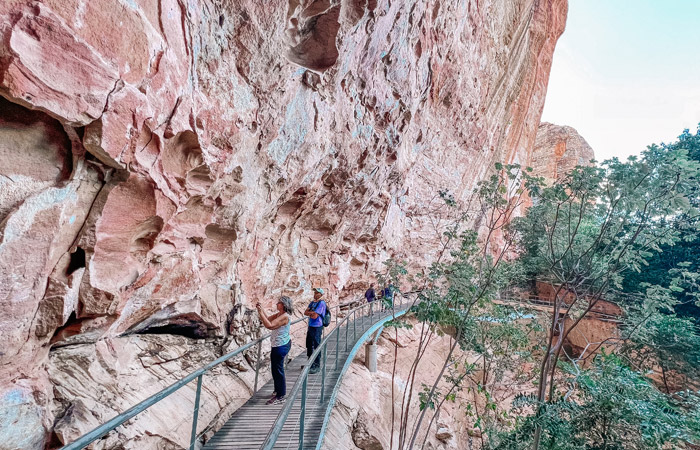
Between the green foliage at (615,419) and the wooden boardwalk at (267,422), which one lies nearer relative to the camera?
the wooden boardwalk at (267,422)

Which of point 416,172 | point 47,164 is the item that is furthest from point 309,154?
point 416,172

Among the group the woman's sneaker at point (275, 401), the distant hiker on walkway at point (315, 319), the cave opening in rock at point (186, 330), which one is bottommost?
the woman's sneaker at point (275, 401)

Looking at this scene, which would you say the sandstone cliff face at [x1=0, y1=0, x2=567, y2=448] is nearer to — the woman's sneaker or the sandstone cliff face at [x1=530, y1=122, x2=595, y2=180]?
the woman's sneaker

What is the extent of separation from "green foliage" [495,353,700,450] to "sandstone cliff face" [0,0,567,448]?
16.5 ft

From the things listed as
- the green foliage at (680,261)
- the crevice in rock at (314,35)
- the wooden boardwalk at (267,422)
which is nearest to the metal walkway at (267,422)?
the wooden boardwalk at (267,422)

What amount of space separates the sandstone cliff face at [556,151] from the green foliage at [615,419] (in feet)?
109

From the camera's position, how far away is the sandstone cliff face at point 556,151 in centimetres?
3394

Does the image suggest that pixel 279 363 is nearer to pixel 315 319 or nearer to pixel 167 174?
pixel 315 319

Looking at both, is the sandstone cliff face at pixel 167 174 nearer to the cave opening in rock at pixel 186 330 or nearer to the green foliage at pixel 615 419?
the cave opening in rock at pixel 186 330

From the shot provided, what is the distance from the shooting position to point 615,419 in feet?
15.4

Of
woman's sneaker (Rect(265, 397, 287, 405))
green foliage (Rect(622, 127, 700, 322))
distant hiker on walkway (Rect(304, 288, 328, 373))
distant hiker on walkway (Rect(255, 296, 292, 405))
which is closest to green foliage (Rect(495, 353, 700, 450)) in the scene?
distant hiker on walkway (Rect(304, 288, 328, 373))

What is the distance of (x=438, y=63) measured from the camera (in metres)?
10.9

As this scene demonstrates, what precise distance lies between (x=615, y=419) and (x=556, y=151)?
3696cm

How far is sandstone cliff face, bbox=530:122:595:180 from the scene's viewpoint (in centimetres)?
3394
